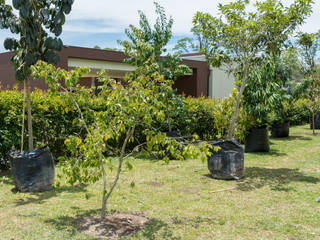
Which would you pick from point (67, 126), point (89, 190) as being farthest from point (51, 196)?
point (67, 126)

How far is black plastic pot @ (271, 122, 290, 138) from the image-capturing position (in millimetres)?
13975

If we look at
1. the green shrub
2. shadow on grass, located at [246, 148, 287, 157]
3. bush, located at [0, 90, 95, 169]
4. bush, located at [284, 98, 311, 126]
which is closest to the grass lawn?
bush, located at [0, 90, 95, 169]

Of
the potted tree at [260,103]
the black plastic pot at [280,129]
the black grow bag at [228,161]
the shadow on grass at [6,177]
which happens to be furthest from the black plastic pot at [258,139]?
the shadow on grass at [6,177]

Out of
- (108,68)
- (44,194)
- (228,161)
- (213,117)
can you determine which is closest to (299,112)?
(213,117)

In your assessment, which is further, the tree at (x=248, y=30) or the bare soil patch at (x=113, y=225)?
the tree at (x=248, y=30)

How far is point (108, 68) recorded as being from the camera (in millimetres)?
15898

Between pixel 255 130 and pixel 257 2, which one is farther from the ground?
pixel 257 2

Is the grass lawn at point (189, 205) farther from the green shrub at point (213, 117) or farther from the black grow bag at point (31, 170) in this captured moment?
the green shrub at point (213, 117)

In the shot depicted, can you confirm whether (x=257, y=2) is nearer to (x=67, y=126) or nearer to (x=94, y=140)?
(x=94, y=140)

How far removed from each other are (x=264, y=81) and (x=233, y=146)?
3918 mm

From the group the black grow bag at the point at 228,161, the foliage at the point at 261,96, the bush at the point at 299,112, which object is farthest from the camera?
the bush at the point at 299,112

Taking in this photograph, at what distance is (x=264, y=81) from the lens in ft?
31.9

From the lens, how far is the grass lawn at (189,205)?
12.6 feet

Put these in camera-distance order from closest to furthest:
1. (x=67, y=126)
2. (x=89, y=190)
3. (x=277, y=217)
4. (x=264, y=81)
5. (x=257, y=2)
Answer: (x=277, y=217)
(x=89, y=190)
(x=257, y=2)
(x=67, y=126)
(x=264, y=81)
